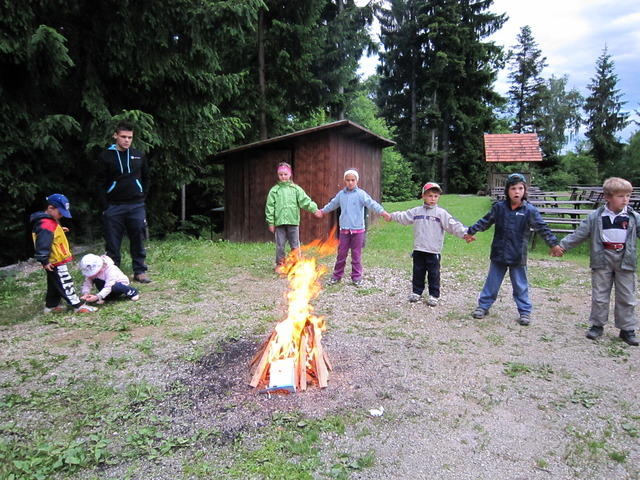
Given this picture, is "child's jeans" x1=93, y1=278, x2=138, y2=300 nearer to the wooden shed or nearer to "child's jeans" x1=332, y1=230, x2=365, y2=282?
"child's jeans" x1=332, y1=230, x2=365, y2=282

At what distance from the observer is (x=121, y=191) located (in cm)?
658

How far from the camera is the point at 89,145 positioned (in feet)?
27.8

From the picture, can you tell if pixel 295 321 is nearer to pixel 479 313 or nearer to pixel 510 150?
pixel 479 313

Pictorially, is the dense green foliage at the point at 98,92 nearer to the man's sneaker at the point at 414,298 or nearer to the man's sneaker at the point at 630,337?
the man's sneaker at the point at 414,298

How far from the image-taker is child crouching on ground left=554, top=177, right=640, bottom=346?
4.77m

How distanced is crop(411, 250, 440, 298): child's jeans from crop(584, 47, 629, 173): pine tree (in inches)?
1739

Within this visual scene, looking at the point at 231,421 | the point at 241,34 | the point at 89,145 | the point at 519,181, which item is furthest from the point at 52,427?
the point at 241,34

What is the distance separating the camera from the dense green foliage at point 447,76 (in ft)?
114

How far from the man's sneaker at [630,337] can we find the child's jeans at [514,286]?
0.99 meters

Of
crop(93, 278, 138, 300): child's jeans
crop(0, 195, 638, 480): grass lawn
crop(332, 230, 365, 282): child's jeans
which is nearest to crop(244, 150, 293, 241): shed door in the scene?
crop(0, 195, 638, 480): grass lawn

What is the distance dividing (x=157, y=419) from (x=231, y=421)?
554 millimetres

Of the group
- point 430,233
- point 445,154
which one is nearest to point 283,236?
point 430,233

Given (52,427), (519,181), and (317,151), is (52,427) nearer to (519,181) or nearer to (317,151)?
(519,181)

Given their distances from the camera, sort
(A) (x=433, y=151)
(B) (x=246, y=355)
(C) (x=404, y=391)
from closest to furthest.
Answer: (C) (x=404, y=391) → (B) (x=246, y=355) → (A) (x=433, y=151)
